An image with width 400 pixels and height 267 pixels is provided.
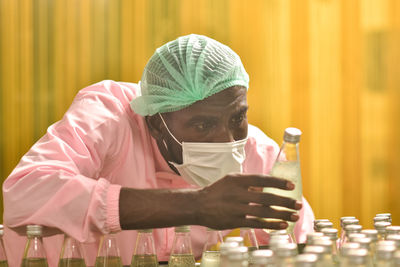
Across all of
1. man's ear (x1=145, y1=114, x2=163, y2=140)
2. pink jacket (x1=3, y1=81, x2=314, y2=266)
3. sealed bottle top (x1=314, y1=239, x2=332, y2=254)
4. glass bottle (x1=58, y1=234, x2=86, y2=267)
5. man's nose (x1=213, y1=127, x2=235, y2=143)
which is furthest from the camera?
man's ear (x1=145, y1=114, x2=163, y2=140)

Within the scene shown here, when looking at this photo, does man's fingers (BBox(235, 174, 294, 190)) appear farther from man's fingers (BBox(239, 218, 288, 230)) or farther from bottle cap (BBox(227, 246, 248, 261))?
bottle cap (BBox(227, 246, 248, 261))

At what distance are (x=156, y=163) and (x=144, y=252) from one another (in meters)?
0.74

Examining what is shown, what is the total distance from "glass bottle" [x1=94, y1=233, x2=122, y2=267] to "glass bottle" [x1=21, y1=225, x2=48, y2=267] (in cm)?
15

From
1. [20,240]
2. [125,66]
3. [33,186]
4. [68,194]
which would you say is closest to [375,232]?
[68,194]

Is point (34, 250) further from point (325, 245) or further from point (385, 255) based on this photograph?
point (385, 255)

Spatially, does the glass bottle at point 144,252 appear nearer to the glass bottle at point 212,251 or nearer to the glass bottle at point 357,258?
the glass bottle at point 212,251

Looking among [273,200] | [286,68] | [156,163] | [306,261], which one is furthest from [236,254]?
[286,68]

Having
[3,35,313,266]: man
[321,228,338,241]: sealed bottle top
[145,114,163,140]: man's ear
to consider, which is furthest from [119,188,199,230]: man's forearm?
[145,114,163,140]: man's ear

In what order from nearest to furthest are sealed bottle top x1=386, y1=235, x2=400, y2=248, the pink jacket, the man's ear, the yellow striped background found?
sealed bottle top x1=386, y1=235, x2=400, y2=248, the pink jacket, the man's ear, the yellow striped background

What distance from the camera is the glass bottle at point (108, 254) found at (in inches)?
68.4

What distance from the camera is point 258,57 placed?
3469 mm

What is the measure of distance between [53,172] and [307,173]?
6.29 feet

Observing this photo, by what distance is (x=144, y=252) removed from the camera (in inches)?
68.9

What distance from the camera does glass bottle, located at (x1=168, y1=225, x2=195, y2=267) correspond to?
5.72ft
